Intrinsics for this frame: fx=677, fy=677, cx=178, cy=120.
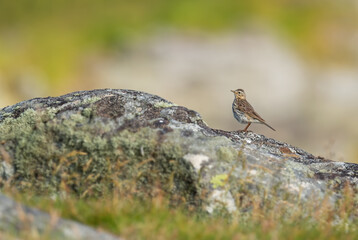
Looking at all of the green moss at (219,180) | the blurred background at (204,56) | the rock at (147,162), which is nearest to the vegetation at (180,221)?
the rock at (147,162)

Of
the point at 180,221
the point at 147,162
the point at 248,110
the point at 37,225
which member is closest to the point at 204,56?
the point at 248,110

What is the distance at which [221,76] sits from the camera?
40844 millimetres

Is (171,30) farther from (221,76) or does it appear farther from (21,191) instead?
(21,191)

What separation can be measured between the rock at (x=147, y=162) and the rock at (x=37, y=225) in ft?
4.86

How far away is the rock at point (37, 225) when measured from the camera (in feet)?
20.1

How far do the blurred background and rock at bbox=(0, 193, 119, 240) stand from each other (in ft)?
101

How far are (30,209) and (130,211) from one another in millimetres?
1157

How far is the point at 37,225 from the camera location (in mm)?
6285

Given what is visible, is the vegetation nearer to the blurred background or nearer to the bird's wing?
the bird's wing

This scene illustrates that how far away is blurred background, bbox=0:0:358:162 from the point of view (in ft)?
128

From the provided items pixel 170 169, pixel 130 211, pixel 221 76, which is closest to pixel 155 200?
pixel 130 211

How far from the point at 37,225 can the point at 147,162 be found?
9.15ft

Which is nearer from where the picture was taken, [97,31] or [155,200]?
[155,200]

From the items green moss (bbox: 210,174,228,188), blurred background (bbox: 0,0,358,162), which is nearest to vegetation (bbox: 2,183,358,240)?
green moss (bbox: 210,174,228,188)
